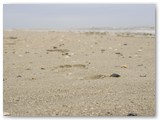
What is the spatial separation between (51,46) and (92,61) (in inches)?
29.3

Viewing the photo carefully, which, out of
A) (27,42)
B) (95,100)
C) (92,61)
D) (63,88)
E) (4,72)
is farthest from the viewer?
(27,42)

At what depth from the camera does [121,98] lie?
10.5 ft

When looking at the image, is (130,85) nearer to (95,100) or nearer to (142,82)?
(142,82)

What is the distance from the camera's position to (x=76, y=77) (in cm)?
361

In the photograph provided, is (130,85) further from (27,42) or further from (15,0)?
(27,42)

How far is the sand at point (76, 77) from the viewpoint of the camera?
307cm

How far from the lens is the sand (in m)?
3.07

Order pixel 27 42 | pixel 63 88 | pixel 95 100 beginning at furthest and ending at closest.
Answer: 1. pixel 27 42
2. pixel 63 88
3. pixel 95 100

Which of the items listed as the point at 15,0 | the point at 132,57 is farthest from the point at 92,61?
the point at 15,0

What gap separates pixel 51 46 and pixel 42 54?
1.16 feet

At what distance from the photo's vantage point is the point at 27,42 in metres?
4.59

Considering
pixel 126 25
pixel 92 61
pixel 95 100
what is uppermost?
pixel 126 25

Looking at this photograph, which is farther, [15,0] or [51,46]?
[51,46]

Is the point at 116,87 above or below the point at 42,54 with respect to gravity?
below
